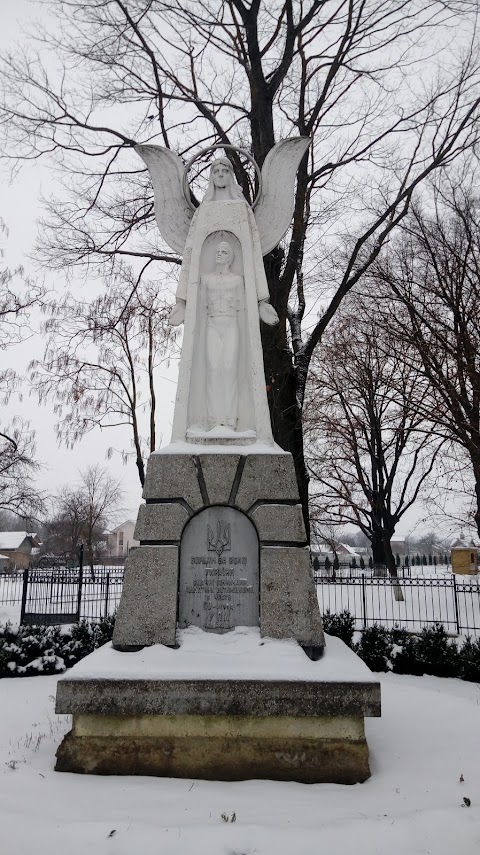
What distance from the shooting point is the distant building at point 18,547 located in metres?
54.9

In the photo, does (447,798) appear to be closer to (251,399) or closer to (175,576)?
(175,576)

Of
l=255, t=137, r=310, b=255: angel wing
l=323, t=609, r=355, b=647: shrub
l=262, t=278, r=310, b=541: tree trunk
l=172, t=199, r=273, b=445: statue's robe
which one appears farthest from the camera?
l=262, t=278, r=310, b=541: tree trunk

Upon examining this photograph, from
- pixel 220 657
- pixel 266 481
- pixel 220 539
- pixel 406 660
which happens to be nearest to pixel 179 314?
pixel 266 481

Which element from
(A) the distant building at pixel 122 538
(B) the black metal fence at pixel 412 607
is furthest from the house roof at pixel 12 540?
(B) the black metal fence at pixel 412 607

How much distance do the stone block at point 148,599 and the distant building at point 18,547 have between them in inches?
2059

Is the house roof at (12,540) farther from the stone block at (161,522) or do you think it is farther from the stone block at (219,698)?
the stone block at (219,698)

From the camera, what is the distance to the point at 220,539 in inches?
189

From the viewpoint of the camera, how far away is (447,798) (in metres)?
3.56

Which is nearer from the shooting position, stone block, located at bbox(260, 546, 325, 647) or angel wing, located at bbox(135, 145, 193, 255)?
stone block, located at bbox(260, 546, 325, 647)

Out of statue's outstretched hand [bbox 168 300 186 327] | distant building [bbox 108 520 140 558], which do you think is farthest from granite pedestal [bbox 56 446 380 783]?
distant building [bbox 108 520 140 558]

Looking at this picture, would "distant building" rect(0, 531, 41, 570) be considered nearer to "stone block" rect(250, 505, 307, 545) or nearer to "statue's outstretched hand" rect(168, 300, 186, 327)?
"statue's outstretched hand" rect(168, 300, 186, 327)

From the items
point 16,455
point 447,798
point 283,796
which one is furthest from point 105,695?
point 16,455

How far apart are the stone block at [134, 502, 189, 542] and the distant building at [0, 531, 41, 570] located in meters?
52.3

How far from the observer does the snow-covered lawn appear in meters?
2.96
